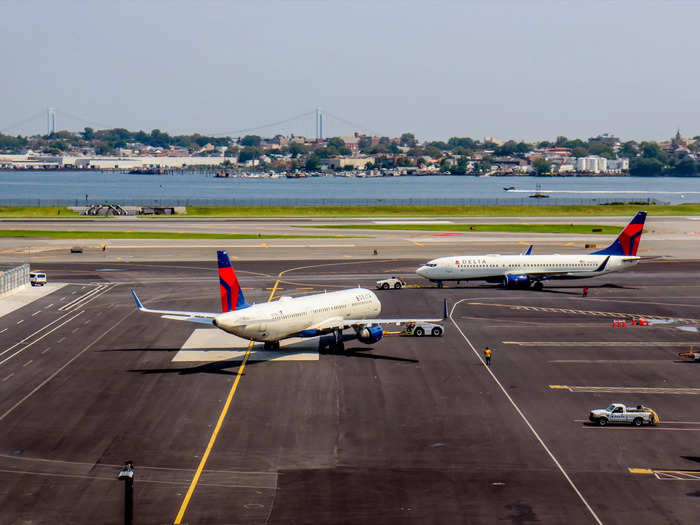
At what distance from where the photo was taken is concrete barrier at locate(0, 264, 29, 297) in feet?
318

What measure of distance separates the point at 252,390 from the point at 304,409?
19.2ft

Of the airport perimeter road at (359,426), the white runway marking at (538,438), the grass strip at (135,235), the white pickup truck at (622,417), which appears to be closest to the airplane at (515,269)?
the airport perimeter road at (359,426)

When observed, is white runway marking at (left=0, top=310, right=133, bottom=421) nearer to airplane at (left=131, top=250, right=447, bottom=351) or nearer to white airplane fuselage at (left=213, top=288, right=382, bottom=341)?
airplane at (left=131, top=250, right=447, bottom=351)

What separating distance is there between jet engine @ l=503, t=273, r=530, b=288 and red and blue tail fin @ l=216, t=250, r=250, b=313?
48.9 meters

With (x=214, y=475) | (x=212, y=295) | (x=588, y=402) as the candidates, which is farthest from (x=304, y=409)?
(x=212, y=295)

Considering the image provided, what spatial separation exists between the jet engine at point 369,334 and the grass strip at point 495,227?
104325mm

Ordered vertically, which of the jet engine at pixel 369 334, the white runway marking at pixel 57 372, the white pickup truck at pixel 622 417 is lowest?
the white runway marking at pixel 57 372

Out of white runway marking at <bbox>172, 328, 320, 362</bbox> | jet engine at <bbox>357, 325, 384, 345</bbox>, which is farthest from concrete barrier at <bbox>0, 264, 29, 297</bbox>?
jet engine at <bbox>357, 325, 384, 345</bbox>

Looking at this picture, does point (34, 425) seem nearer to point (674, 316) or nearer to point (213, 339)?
point (213, 339)

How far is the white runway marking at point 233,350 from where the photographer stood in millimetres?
67500

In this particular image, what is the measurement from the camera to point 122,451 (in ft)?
151

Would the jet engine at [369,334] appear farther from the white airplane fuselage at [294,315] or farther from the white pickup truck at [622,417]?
the white pickup truck at [622,417]

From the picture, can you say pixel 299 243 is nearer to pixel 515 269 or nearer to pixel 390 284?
pixel 390 284

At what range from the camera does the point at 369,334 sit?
69438 mm
